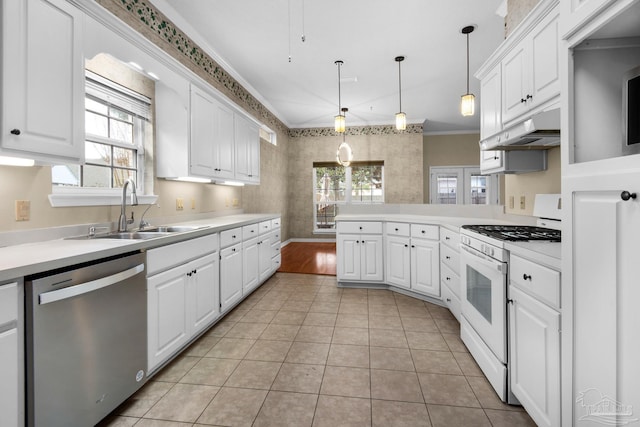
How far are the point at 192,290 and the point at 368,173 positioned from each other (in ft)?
18.9

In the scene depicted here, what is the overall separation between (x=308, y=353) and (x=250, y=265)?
4.68 ft

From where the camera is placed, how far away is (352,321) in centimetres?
274

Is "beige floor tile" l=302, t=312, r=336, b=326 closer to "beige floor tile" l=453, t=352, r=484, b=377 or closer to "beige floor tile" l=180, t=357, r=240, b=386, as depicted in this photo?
"beige floor tile" l=180, t=357, r=240, b=386

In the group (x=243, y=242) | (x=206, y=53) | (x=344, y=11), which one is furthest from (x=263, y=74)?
(x=243, y=242)

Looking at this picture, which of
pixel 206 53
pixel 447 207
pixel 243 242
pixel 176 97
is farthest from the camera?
pixel 447 207

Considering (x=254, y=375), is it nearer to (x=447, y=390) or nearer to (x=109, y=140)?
(x=447, y=390)

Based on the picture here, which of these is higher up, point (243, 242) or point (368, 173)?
point (368, 173)

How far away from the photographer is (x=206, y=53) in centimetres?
356

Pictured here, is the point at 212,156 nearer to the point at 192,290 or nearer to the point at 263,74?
the point at 192,290

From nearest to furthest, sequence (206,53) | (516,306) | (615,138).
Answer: (615,138) < (516,306) < (206,53)

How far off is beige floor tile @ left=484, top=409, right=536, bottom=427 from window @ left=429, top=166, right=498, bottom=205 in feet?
23.0

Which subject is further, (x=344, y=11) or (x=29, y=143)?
(x=344, y=11)

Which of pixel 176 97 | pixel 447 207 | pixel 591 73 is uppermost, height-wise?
pixel 176 97

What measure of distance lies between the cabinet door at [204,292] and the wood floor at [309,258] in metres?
2.07
